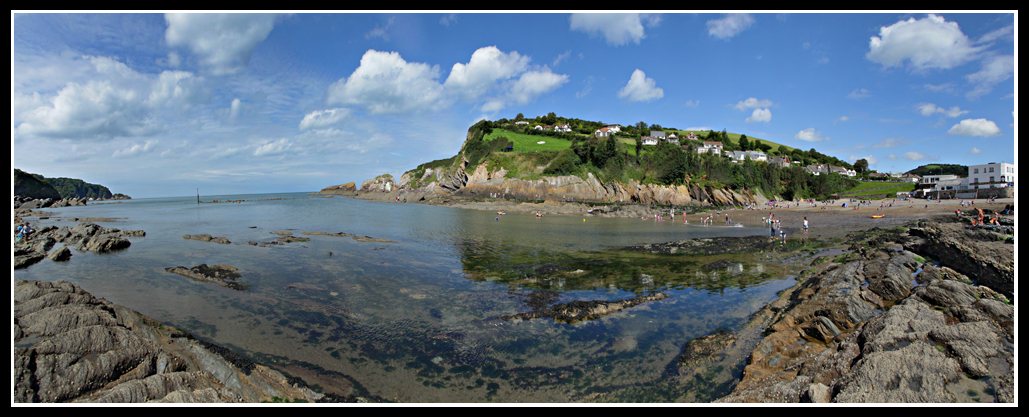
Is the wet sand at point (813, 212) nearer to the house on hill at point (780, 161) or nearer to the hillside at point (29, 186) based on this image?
the house on hill at point (780, 161)

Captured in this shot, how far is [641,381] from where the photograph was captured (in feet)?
21.1

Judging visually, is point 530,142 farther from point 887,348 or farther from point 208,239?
point 887,348

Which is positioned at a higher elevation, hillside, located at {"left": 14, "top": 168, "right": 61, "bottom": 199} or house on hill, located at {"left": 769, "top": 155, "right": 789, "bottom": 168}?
house on hill, located at {"left": 769, "top": 155, "right": 789, "bottom": 168}

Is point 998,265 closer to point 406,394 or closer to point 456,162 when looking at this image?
point 406,394

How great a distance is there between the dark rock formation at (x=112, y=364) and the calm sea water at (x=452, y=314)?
3.07ft

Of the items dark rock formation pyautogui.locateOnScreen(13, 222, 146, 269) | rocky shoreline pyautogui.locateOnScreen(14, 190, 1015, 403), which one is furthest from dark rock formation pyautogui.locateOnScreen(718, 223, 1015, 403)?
dark rock formation pyautogui.locateOnScreen(13, 222, 146, 269)

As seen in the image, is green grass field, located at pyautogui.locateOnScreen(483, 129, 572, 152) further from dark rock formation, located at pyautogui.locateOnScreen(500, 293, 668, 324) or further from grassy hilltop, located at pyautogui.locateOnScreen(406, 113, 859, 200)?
dark rock formation, located at pyautogui.locateOnScreen(500, 293, 668, 324)

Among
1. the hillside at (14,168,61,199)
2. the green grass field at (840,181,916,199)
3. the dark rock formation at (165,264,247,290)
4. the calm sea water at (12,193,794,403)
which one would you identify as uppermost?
the hillside at (14,168,61,199)

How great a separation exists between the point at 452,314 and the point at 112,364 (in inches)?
250

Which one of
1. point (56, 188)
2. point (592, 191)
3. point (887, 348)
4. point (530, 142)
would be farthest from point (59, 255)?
point (56, 188)

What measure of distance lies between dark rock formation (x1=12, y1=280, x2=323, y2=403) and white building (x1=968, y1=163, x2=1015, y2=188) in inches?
3210

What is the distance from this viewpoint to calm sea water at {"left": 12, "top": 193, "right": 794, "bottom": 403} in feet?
21.2

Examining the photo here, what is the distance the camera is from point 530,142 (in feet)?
277

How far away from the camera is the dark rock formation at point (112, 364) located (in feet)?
14.2
